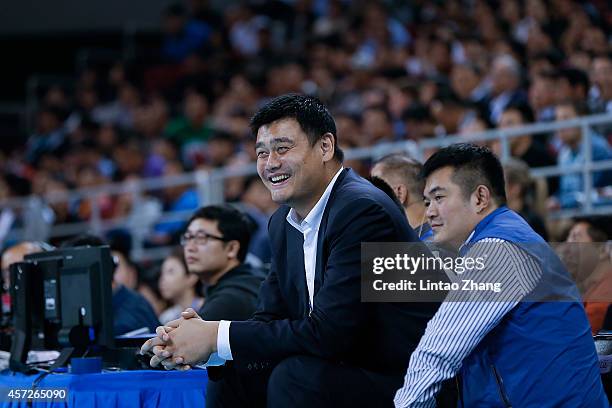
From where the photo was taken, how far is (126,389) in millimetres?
3900

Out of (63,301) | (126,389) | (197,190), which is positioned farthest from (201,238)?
(197,190)

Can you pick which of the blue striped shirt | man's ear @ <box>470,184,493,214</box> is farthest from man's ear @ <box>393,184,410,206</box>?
the blue striped shirt

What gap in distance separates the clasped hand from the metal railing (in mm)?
3728

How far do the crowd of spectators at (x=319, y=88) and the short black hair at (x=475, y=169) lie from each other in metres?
3.55

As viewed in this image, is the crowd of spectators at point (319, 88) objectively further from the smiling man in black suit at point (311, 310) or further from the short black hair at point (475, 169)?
the smiling man in black suit at point (311, 310)

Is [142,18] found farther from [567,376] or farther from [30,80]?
[567,376]

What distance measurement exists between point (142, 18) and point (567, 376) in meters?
13.3

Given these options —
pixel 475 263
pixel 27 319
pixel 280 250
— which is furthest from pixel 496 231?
pixel 27 319

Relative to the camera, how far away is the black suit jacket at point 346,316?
345 cm

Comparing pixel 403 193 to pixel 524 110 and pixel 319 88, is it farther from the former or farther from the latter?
pixel 319 88

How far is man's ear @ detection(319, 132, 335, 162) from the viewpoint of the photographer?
3.76 meters

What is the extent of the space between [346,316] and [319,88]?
8260 mm

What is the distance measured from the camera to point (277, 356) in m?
3.52

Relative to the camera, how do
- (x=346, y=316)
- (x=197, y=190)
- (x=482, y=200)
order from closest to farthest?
(x=346, y=316) → (x=482, y=200) → (x=197, y=190)
